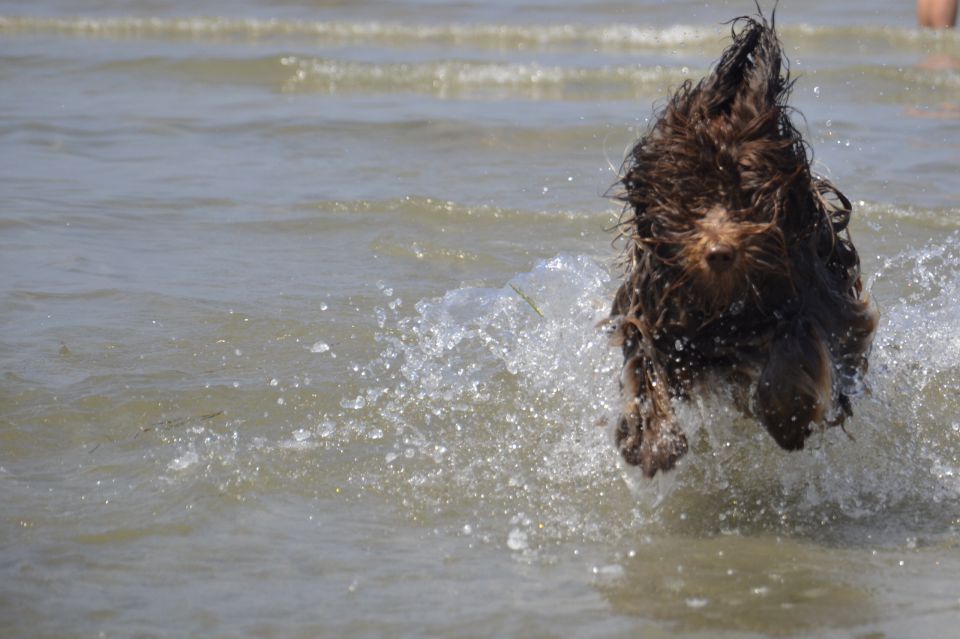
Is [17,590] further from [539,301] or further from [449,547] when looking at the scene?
[539,301]

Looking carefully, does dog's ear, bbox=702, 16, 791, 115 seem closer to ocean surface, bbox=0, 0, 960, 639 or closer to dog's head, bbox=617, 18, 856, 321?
dog's head, bbox=617, 18, 856, 321

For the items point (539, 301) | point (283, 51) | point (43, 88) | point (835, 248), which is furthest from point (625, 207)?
point (283, 51)

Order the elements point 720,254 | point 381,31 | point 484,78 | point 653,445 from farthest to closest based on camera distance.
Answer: point 381,31, point 484,78, point 653,445, point 720,254

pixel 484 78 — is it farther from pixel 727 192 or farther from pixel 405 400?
pixel 727 192

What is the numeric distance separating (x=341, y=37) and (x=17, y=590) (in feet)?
37.5

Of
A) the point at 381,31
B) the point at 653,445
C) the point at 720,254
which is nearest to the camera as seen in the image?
the point at 720,254

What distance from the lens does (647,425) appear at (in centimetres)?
422

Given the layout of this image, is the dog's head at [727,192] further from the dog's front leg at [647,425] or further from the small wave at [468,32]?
the small wave at [468,32]

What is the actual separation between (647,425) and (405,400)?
3.63 ft

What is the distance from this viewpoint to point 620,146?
9094 mm

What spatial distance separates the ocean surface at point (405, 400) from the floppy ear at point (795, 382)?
29 centimetres

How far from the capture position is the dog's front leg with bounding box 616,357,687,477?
4145 millimetres

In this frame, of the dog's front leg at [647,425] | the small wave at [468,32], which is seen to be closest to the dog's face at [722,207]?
the dog's front leg at [647,425]

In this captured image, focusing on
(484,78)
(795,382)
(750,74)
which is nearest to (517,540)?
(795,382)
